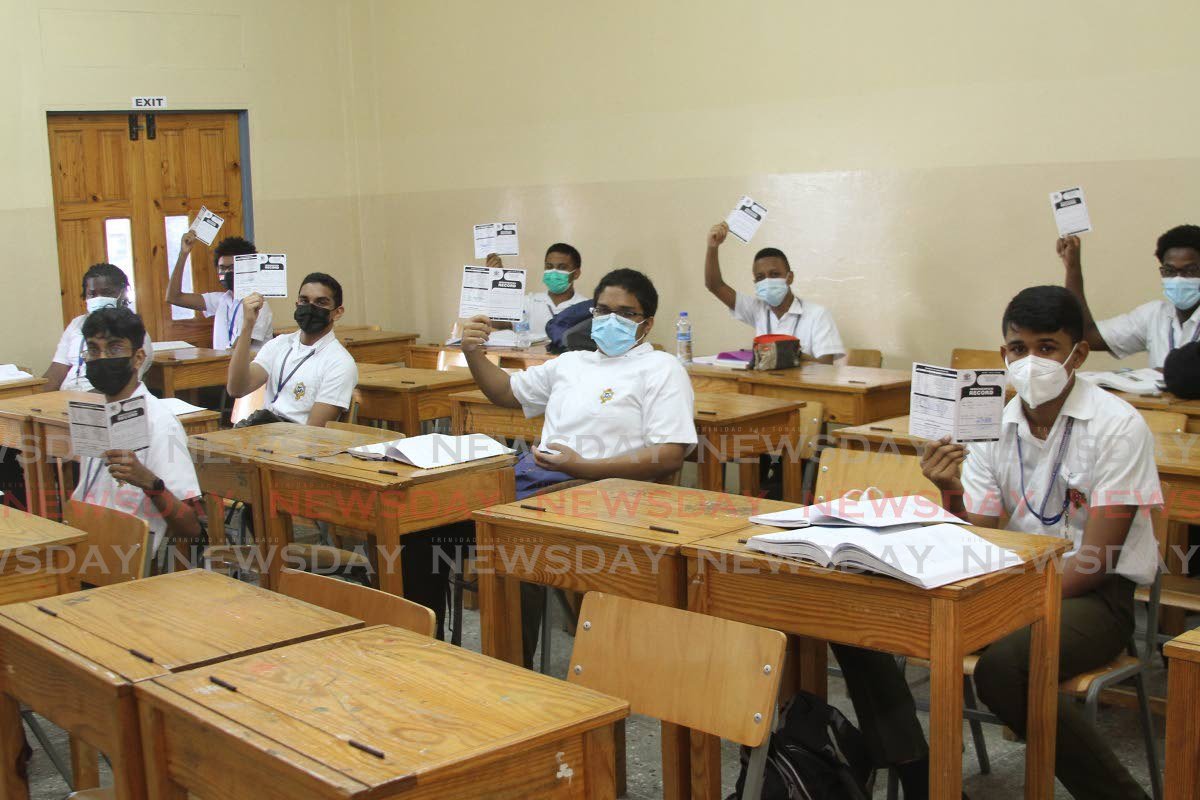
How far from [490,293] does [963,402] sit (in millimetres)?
2484

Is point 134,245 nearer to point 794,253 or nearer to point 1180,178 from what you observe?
point 794,253

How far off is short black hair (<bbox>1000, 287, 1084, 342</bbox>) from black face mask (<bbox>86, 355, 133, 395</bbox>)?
2667mm

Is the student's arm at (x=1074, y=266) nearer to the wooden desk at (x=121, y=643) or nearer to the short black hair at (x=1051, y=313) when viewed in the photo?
the short black hair at (x=1051, y=313)

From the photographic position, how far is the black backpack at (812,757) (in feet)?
8.41

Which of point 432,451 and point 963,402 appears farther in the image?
point 432,451

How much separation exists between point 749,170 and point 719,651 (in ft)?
17.5

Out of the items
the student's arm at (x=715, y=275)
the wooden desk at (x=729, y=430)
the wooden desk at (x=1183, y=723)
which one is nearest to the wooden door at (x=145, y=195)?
the student's arm at (x=715, y=275)

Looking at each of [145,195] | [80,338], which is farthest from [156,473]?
[145,195]

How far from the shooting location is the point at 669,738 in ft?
8.80

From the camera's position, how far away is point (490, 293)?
491cm

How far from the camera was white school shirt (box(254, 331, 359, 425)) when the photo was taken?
516 centimetres

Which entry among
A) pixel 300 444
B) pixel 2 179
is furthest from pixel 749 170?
pixel 2 179

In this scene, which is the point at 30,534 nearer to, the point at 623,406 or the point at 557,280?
the point at 623,406

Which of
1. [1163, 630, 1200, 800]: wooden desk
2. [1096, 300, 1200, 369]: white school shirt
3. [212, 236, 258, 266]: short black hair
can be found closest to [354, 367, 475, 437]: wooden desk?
[212, 236, 258, 266]: short black hair
